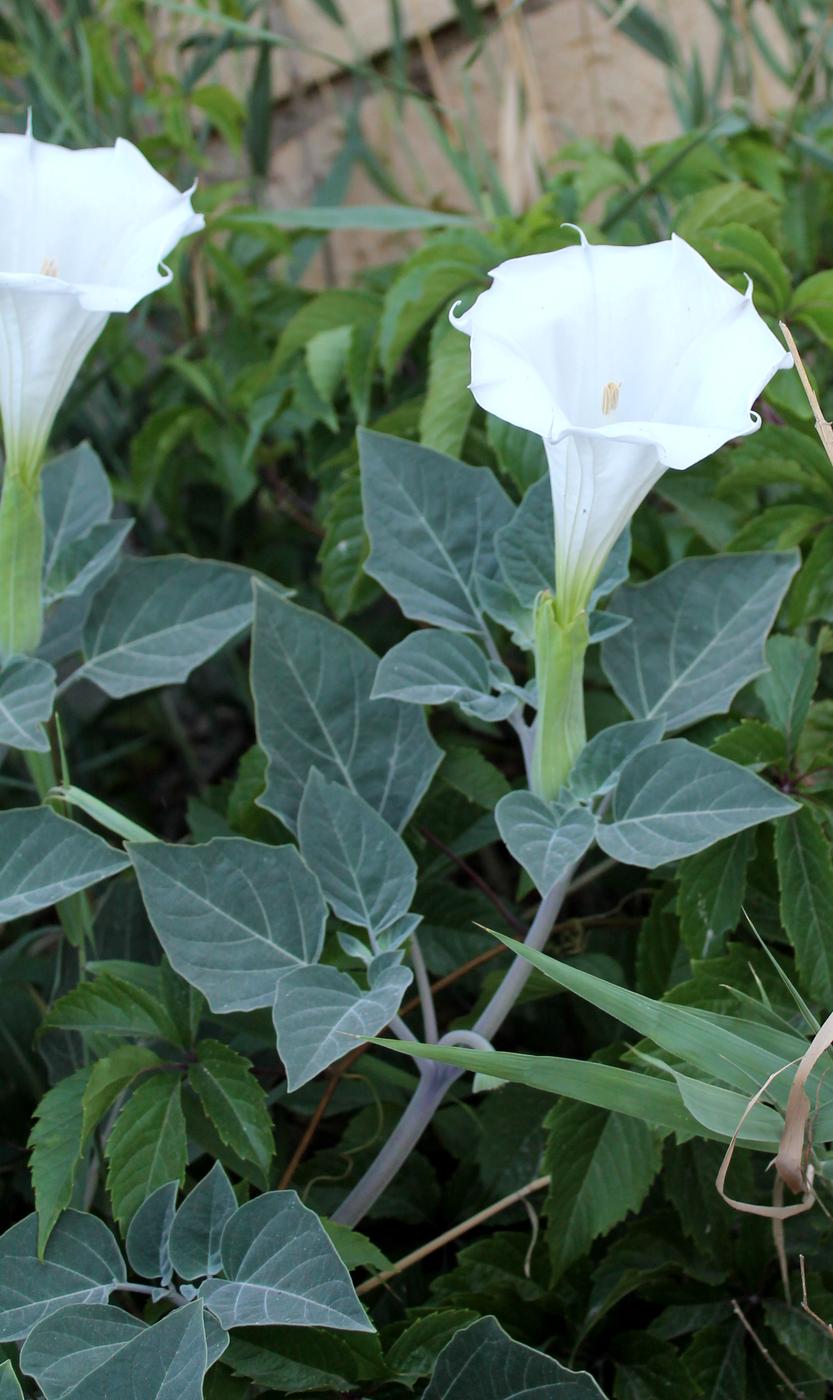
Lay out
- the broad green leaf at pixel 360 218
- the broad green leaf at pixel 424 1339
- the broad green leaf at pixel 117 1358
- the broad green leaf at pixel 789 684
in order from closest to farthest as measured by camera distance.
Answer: the broad green leaf at pixel 117 1358
the broad green leaf at pixel 424 1339
the broad green leaf at pixel 789 684
the broad green leaf at pixel 360 218

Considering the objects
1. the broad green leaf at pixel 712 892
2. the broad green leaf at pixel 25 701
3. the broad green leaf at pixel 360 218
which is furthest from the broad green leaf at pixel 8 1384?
the broad green leaf at pixel 360 218

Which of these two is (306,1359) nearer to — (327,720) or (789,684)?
(327,720)

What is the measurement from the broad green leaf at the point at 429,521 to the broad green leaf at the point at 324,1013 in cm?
20

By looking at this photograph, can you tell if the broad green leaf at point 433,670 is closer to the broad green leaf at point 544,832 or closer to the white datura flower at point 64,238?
the broad green leaf at point 544,832

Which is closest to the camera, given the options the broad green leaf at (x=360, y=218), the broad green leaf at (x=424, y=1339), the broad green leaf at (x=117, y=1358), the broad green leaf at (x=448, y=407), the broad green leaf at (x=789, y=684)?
the broad green leaf at (x=117, y=1358)

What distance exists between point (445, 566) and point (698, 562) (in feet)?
0.45

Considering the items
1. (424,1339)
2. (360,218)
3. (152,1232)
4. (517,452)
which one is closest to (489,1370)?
(424,1339)

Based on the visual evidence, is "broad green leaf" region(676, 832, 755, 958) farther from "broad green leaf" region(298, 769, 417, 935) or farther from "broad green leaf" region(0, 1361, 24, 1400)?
"broad green leaf" region(0, 1361, 24, 1400)

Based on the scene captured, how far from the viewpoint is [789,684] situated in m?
0.67

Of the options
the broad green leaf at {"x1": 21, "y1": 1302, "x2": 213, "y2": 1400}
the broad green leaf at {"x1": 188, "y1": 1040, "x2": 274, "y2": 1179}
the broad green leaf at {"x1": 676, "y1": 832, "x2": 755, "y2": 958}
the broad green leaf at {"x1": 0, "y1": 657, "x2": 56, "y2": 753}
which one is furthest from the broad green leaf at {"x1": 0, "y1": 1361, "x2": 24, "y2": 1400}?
the broad green leaf at {"x1": 676, "y1": 832, "x2": 755, "y2": 958}

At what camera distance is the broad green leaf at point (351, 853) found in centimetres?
58

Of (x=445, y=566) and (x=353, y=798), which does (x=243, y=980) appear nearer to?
(x=353, y=798)

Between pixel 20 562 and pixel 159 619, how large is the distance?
10 cm

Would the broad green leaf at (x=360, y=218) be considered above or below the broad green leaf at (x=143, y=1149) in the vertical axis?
above
